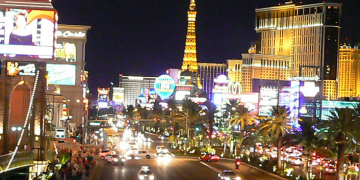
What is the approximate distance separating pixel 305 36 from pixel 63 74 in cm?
9499

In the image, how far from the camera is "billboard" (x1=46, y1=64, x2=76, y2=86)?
104562 millimetres

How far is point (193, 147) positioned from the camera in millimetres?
88000

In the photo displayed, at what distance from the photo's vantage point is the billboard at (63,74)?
10456 cm

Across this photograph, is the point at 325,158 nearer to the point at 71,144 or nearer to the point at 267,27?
the point at 71,144

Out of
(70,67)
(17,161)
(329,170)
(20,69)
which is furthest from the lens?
(70,67)

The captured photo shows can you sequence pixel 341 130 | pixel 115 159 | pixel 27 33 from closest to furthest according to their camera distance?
pixel 27 33
pixel 341 130
pixel 115 159

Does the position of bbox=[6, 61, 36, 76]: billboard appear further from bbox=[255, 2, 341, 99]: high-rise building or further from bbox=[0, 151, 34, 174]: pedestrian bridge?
bbox=[255, 2, 341, 99]: high-rise building

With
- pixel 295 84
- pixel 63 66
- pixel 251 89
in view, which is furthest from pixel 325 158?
pixel 251 89

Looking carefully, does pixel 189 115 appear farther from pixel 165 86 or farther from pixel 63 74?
pixel 165 86

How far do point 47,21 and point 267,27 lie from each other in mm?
156928

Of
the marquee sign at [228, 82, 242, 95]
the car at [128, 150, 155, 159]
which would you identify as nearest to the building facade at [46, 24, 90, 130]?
the car at [128, 150, 155, 159]

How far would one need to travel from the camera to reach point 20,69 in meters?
48.3

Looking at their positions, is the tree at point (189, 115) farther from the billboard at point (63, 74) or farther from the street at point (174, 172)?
the street at point (174, 172)

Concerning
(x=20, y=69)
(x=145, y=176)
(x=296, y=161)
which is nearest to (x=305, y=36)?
(x=296, y=161)
